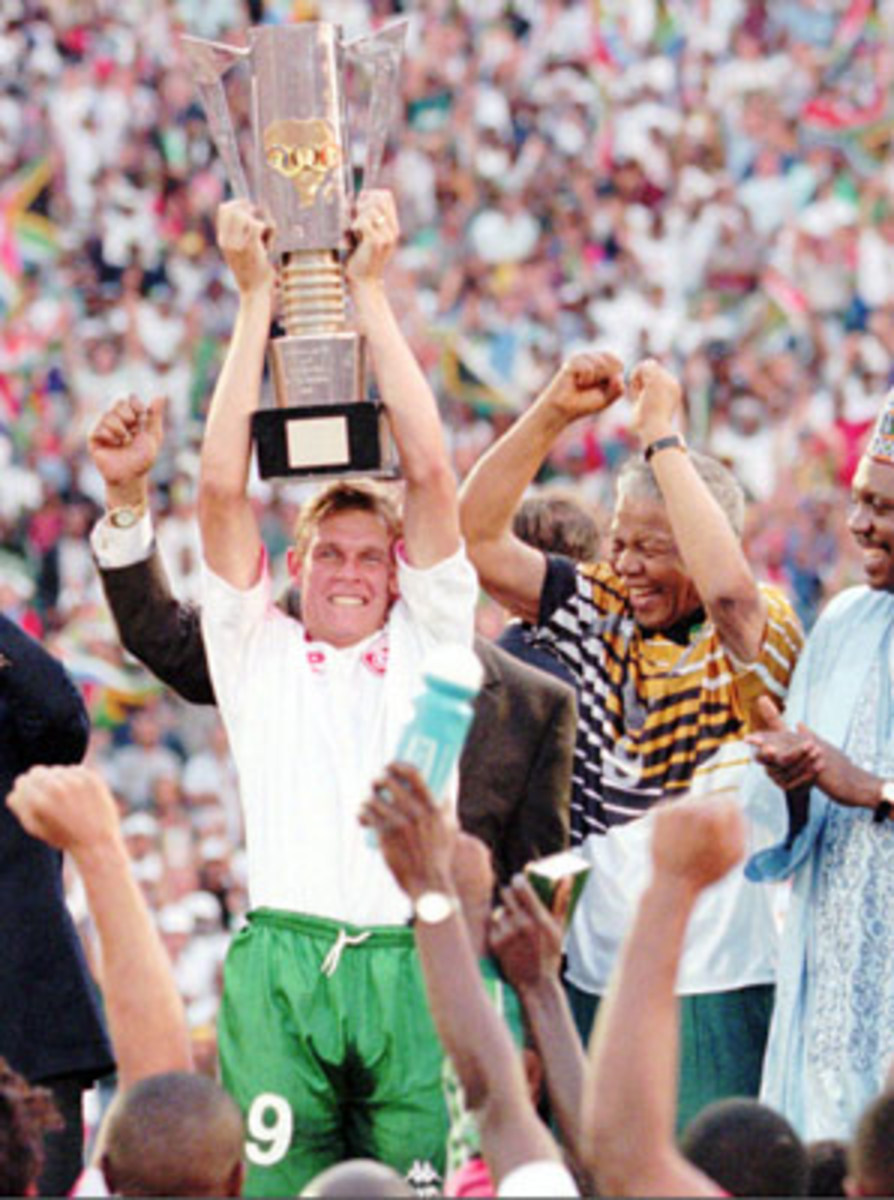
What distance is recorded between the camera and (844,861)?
5.70 m

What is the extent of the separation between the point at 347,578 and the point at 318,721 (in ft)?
0.95

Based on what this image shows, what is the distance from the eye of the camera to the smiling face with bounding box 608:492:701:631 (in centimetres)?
586

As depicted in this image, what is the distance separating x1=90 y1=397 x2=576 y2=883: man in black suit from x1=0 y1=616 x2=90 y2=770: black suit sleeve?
6.1 inches

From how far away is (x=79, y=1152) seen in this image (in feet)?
17.7

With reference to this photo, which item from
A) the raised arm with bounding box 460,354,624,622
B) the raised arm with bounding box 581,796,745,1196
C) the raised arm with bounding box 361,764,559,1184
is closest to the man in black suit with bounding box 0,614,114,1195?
the raised arm with bounding box 460,354,624,622

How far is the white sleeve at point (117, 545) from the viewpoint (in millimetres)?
5488

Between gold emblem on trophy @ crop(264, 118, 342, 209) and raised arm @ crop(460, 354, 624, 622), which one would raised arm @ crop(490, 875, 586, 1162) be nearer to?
gold emblem on trophy @ crop(264, 118, 342, 209)

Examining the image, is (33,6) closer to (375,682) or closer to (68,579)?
(68,579)

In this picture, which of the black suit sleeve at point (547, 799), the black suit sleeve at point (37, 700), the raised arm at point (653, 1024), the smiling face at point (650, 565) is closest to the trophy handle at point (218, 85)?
the black suit sleeve at point (37, 700)

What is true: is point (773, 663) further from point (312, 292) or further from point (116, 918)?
point (116, 918)

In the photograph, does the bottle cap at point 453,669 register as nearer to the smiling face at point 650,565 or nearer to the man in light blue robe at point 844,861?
the man in light blue robe at point 844,861

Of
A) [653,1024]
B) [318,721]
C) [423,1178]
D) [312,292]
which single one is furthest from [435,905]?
[312,292]

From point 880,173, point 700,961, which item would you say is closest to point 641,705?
point 700,961

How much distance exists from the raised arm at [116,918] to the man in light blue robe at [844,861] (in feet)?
5.99
